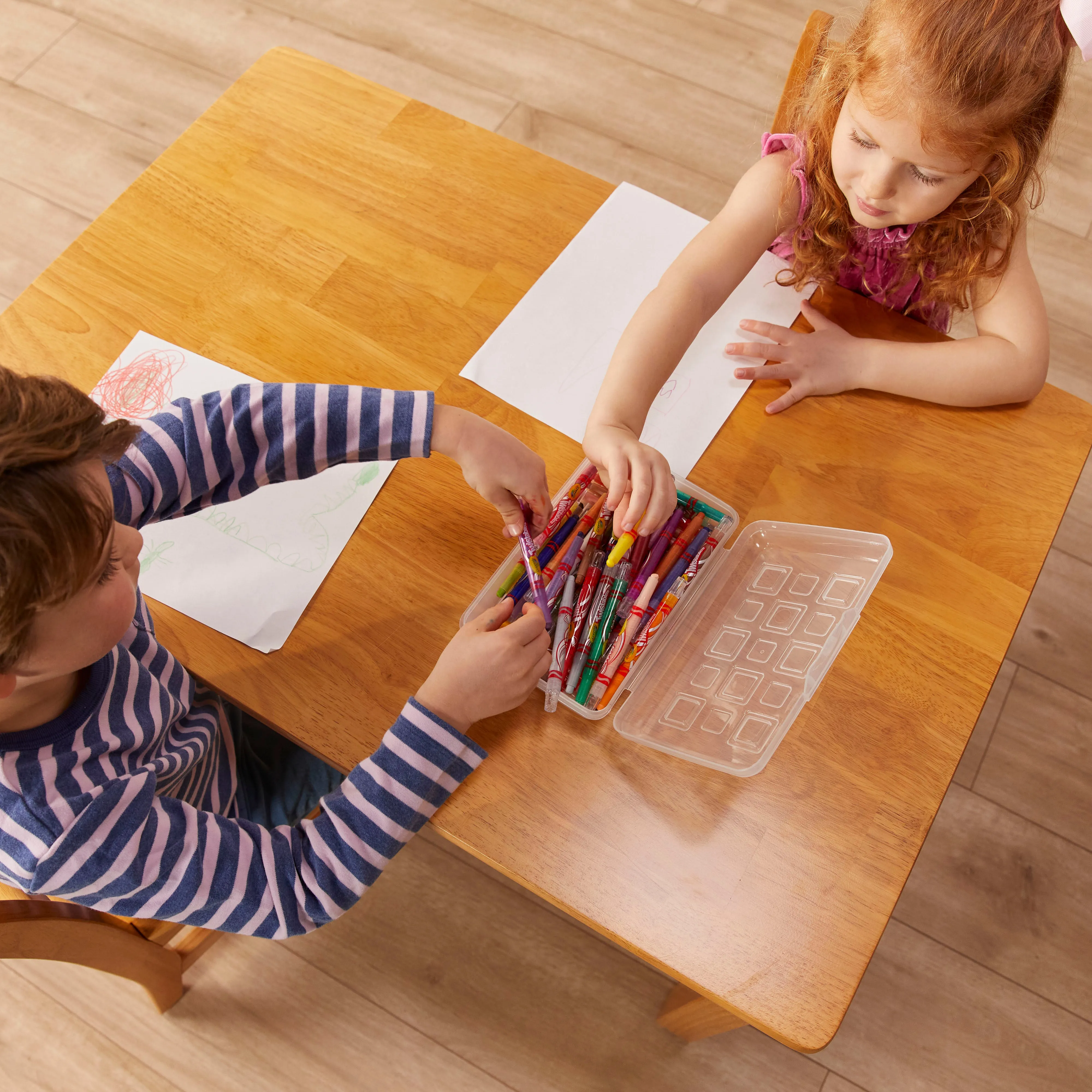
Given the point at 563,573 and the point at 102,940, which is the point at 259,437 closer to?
the point at 563,573

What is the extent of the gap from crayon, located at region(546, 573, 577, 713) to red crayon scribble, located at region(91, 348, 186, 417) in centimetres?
40

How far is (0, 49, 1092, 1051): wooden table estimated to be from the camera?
63cm

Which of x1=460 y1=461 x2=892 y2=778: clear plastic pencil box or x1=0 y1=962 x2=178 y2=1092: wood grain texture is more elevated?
x1=460 y1=461 x2=892 y2=778: clear plastic pencil box

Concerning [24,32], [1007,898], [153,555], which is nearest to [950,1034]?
[1007,898]

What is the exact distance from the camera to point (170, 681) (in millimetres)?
713

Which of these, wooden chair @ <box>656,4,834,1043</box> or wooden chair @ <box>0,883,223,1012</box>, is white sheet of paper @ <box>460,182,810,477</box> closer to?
wooden chair @ <box>656,4,834,1043</box>

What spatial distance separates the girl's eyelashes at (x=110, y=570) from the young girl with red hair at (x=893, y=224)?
359mm

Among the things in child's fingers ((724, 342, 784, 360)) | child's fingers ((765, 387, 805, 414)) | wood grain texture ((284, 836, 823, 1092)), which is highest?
child's fingers ((724, 342, 784, 360))

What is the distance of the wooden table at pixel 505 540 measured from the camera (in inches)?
24.9

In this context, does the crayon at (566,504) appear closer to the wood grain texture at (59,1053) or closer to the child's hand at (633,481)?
the child's hand at (633,481)

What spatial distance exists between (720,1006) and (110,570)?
1.75 ft

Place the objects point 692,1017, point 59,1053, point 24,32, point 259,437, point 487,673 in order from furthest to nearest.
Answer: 1. point 24,32
2. point 59,1053
3. point 692,1017
4. point 259,437
5. point 487,673

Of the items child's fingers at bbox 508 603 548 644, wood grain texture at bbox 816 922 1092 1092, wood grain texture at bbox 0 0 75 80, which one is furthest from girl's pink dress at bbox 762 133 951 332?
wood grain texture at bbox 0 0 75 80

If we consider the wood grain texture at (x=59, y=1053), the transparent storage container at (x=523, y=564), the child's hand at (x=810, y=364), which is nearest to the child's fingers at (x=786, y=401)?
the child's hand at (x=810, y=364)
